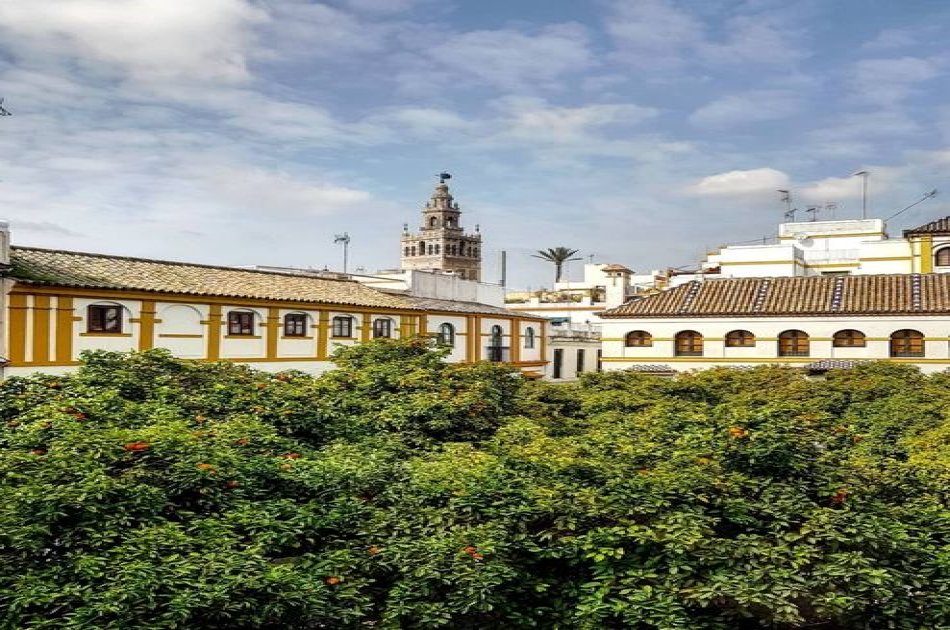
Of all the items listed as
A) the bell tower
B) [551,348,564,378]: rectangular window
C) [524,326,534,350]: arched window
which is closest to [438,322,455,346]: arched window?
[524,326,534,350]: arched window

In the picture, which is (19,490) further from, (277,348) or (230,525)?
(277,348)

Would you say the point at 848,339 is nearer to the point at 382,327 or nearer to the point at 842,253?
the point at 382,327

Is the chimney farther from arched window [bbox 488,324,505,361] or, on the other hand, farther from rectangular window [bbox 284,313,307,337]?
arched window [bbox 488,324,505,361]

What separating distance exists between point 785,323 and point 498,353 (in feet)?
53.3

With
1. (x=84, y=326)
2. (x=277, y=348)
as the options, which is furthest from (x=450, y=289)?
(x=84, y=326)

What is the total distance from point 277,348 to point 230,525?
79.8 feet

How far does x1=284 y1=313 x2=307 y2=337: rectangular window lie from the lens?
32562 millimetres

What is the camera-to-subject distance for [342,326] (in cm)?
3516

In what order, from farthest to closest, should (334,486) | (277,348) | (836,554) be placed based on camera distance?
(277,348) → (334,486) → (836,554)

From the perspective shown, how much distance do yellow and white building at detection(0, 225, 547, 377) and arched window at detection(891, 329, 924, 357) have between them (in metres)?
19.7

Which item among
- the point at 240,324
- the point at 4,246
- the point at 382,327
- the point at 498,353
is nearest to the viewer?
the point at 4,246

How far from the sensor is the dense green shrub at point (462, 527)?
7359mm

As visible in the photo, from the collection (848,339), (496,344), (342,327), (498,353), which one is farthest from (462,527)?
(498,353)

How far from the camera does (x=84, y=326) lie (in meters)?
25.6
